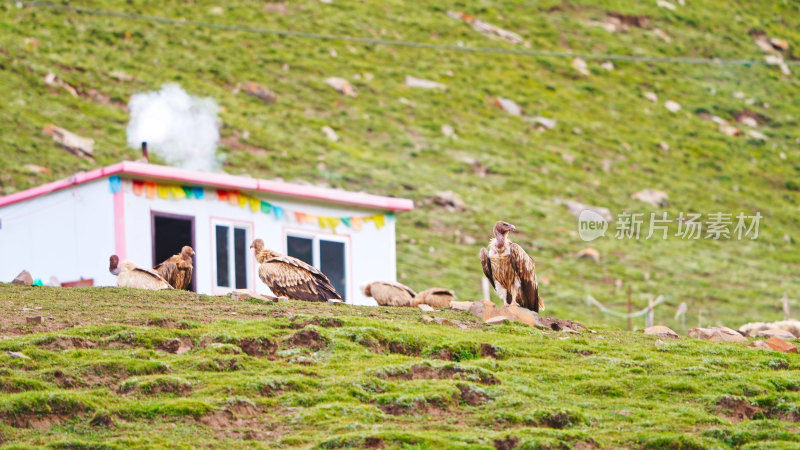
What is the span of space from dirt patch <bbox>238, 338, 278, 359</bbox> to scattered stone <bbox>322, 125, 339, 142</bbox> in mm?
41841

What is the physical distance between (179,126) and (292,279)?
104ft

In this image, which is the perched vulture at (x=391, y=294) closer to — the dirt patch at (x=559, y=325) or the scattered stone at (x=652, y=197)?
the dirt patch at (x=559, y=325)

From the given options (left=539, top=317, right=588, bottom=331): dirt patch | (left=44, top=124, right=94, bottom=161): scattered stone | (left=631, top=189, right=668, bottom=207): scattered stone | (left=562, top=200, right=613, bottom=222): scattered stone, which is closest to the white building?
(left=539, top=317, right=588, bottom=331): dirt patch

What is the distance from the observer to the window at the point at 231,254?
28125 millimetres

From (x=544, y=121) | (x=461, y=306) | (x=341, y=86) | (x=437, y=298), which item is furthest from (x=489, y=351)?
(x=544, y=121)

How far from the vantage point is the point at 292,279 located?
24078mm

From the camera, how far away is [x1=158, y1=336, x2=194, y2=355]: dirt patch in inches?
693

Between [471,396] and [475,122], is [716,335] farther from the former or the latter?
[475,122]

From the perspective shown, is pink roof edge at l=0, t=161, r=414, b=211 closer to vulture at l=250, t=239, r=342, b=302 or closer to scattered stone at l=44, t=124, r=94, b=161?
vulture at l=250, t=239, r=342, b=302

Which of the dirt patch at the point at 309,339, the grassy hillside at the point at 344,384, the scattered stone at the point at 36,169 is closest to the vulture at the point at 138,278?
the grassy hillside at the point at 344,384

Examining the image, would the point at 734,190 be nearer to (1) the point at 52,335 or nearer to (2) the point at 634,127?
(2) the point at 634,127

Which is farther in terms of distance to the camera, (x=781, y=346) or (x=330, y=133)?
(x=330, y=133)

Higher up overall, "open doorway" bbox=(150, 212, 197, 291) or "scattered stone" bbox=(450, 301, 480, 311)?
"open doorway" bbox=(150, 212, 197, 291)

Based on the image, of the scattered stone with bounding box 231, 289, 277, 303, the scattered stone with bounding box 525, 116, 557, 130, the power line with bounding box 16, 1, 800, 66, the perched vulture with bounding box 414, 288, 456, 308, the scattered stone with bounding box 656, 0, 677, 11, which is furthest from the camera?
the scattered stone with bounding box 656, 0, 677, 11
